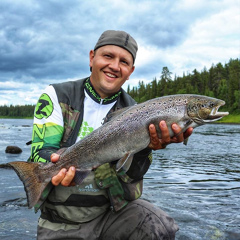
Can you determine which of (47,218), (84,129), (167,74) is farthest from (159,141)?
(167,74)

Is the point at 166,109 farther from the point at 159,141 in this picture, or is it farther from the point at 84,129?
the point at 84,129

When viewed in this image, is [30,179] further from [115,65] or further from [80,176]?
[115,65]

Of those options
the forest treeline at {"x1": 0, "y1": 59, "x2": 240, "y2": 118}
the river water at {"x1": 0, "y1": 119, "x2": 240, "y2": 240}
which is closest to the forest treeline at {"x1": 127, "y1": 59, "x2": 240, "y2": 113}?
the forest treeline at {"x1": 0, "y1": 59, "x2": 240, "y2": 118}

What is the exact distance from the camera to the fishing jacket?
151 inches

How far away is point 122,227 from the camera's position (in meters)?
4.05

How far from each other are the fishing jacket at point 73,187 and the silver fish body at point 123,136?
283 millimetres

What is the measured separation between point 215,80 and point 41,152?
122 metres

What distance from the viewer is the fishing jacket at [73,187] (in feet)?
12.6

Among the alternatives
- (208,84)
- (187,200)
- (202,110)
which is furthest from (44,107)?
(208,84)

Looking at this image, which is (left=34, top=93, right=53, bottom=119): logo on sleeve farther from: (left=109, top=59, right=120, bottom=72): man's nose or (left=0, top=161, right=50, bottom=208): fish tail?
(left=109, top=59, right=120, bottom=72): man's nose

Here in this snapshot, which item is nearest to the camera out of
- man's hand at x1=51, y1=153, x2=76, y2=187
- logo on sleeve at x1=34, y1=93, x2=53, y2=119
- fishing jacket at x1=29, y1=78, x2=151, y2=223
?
man's hand at x1=51, y1=153, x2=76, y2=187

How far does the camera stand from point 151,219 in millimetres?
4070

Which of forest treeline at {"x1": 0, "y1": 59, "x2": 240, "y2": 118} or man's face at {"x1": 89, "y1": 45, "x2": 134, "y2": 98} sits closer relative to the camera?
man's face at {"x1": 89, "y1": 45, "x2": 134, "y2": 98}

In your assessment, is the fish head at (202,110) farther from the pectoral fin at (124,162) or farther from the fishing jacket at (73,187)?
the pectoral fin at (124,162)
